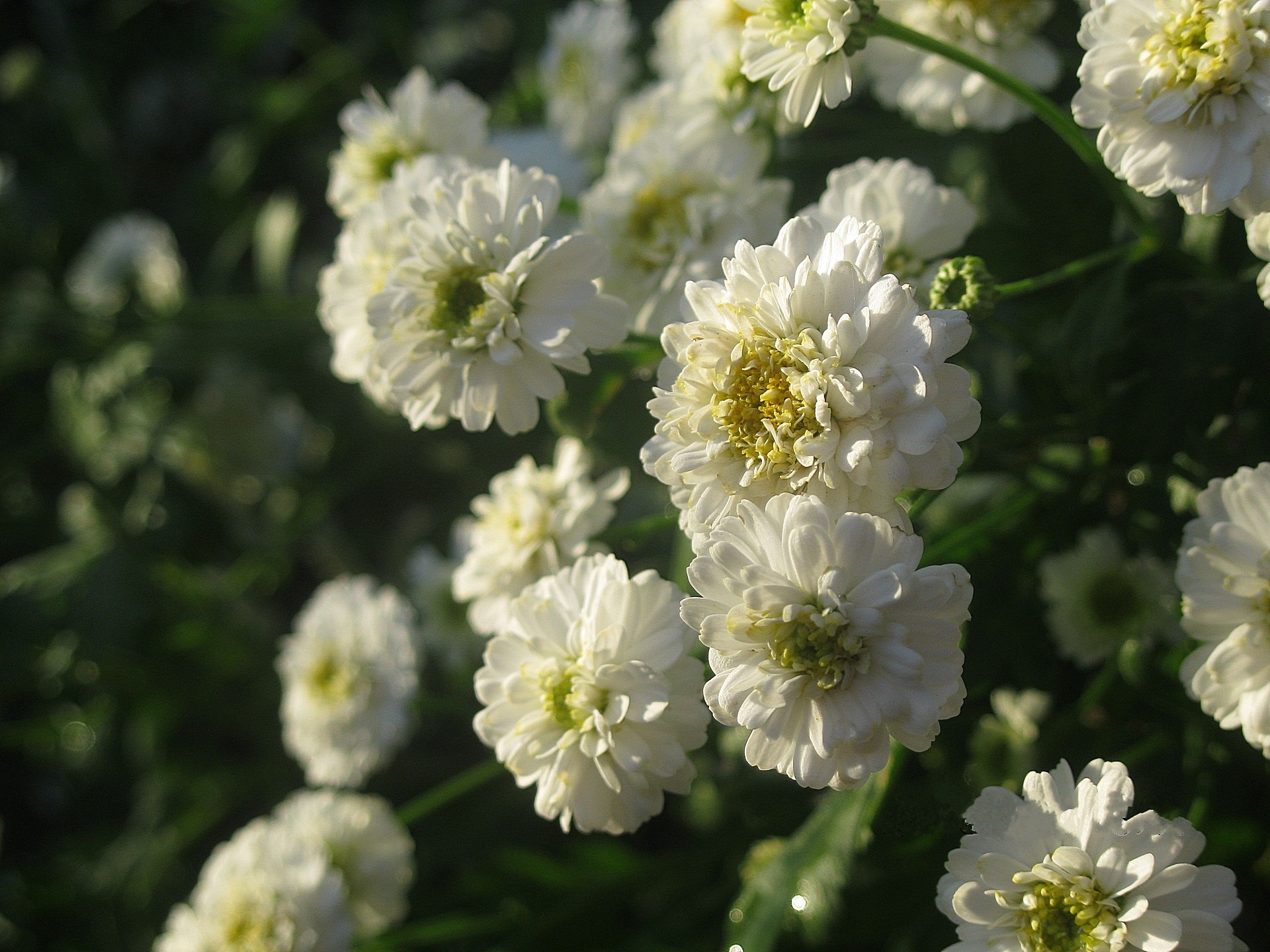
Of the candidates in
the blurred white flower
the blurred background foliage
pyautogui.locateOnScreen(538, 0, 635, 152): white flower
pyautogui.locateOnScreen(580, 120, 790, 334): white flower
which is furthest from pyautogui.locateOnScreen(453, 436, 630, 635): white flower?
the blurred white flower

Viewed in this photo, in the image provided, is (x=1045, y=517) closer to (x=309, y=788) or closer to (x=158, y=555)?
(x=309, y=788)

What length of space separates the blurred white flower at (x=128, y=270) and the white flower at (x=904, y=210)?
1.42 m

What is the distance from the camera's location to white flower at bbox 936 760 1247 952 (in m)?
0.59

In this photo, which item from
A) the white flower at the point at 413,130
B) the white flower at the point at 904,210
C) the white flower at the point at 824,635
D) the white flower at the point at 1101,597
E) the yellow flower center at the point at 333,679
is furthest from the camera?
the yellow flower center at the point at 333,679

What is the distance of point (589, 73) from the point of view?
130cm

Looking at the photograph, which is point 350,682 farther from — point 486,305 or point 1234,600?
point 1234,600

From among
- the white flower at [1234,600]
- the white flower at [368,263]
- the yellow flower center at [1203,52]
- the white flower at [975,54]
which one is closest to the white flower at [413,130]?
the white flower at [368,263]

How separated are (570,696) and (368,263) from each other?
1.38 ft

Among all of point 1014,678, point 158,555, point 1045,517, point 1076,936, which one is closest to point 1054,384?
point 1045,517

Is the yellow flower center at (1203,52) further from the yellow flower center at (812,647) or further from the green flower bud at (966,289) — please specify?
the yellow flower center at (812,647)

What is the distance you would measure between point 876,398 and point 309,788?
4.50 feet

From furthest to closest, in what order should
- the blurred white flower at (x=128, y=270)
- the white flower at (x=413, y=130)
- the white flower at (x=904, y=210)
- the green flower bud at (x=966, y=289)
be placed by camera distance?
the blurred white flower at (x=128, y=270)
the white flower at (x=413, y=130)
the white flower at (x=904, y=210)
the green flower bud at (x=966, y=289)

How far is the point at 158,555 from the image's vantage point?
1.70m

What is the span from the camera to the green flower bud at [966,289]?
687 millimetres
